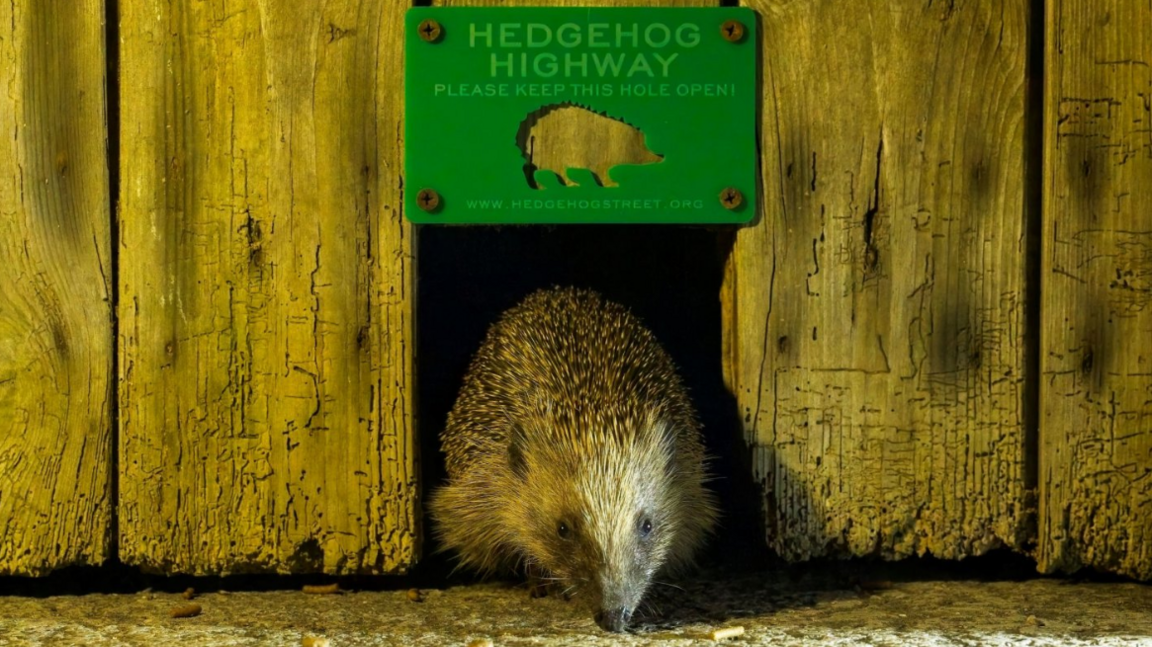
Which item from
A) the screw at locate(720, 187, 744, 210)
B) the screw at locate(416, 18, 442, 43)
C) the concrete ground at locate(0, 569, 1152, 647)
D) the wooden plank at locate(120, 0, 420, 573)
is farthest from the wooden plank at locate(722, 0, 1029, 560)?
the wooden plank at locate(120, 0, 420, 573)

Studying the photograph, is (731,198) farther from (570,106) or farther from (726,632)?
(726,632)

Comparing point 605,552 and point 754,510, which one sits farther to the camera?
point 754,510

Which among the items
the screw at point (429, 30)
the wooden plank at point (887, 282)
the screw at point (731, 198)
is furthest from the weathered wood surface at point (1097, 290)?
the screw at point (429, 30)

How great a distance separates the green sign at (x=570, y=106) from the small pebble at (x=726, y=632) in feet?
4.57

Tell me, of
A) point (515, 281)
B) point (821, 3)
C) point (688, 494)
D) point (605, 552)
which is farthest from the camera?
point (515, 281)

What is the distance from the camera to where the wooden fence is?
159 inches

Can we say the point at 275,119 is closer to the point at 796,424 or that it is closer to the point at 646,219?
the point at 646,219

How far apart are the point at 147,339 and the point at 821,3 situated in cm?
267

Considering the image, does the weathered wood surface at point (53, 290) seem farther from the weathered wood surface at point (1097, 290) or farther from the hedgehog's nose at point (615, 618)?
the weathered wood surface at point (1097, 290)

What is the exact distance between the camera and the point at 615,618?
12.1ft

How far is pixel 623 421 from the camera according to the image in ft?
13.8

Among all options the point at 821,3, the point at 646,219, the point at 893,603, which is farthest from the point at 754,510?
the point at 821,3

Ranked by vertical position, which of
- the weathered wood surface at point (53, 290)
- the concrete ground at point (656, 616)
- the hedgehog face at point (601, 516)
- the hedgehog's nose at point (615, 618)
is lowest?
the concrete ground at point (656, 616)

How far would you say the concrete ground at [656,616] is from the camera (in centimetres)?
371
